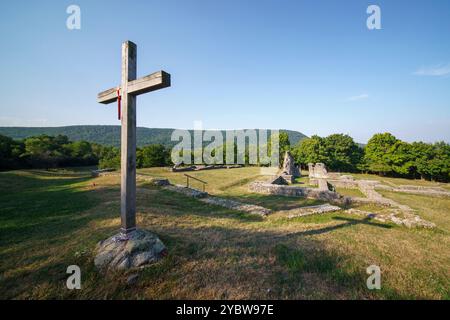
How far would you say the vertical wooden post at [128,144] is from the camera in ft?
11.6

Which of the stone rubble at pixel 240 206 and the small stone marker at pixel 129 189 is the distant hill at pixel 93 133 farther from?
the small stone marker at pixel 129 189

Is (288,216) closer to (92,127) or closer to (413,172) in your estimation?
(413,172)

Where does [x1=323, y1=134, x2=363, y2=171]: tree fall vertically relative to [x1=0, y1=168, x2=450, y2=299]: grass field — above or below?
above

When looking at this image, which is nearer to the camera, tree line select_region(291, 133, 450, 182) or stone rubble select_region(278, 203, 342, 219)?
stone rubble select_region(278, 203, 342, 219)

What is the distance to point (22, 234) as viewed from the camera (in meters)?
4.80

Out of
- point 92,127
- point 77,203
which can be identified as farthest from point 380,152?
point 92,127

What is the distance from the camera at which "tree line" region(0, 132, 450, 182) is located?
30.9 metres

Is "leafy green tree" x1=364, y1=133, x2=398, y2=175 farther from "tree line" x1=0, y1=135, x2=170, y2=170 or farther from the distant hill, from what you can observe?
the distant hill

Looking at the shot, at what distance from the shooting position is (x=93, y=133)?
124938 mm

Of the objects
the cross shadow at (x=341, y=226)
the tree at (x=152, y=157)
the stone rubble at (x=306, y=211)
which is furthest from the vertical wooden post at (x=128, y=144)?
the tree at (x=152, y=157)

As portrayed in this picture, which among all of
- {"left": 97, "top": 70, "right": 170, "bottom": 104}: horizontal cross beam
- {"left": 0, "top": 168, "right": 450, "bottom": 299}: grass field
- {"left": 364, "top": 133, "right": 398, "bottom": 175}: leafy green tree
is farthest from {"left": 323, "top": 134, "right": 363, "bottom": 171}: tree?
{"left": 97, "top": 70, "right": 170, "bottom": 104}: horizontal cross beam

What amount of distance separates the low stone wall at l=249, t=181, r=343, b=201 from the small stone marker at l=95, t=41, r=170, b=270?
35.8ft

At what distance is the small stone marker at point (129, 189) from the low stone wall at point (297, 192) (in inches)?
430

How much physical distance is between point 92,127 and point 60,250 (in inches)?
6311
